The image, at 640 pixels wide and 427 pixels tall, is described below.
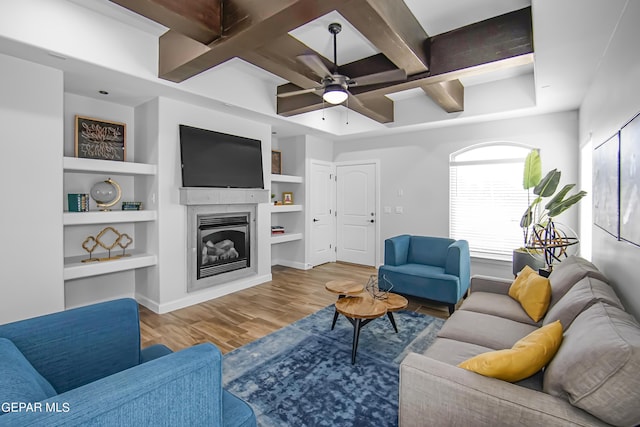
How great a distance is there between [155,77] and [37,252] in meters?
1.98

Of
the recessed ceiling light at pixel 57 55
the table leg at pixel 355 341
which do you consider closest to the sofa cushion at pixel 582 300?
the table leg at pixel 355 341

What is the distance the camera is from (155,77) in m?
3.28

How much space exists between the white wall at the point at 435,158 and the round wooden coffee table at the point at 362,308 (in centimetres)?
275

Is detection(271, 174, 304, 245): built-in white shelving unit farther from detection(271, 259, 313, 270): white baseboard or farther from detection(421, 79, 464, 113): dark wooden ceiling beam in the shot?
detection(421, 79, 464, 113): dark wooden ceiling beam

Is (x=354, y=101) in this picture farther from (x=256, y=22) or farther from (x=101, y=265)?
(x=101, y=265)

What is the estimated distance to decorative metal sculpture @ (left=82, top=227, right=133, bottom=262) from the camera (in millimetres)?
3750

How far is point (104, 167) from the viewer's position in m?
3.49

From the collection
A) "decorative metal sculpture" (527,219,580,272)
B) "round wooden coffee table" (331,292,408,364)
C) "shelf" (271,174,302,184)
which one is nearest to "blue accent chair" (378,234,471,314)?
"decorative metal sculpture" (527,219,580,272)

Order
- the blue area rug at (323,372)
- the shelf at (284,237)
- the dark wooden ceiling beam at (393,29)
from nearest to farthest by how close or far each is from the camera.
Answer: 1. the blue area rug at (323,372)
2. the dark wooden ceiling beam at (393,29)
3. the shelf at (284,237)

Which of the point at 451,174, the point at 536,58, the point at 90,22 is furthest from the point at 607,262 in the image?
the point at 90,22

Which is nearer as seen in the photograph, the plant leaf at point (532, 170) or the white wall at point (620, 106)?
the white wall at point (620, 106)

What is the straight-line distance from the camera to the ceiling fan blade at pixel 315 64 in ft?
9.06

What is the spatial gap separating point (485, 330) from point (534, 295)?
64cm

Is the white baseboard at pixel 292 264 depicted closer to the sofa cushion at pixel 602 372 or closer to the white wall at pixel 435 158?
the white wall at pixel 435 158
